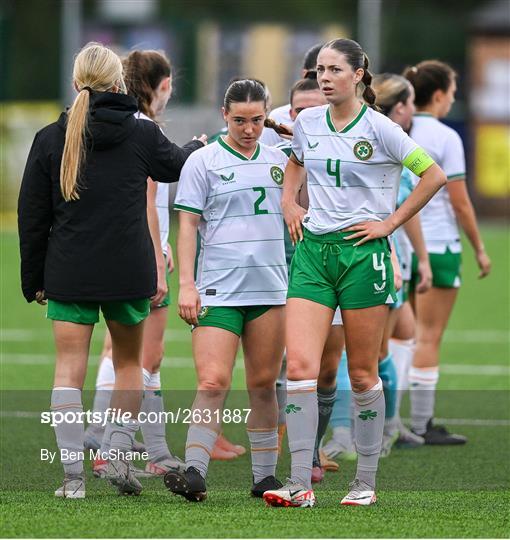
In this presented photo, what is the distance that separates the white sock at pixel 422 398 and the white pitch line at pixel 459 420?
0.63 m

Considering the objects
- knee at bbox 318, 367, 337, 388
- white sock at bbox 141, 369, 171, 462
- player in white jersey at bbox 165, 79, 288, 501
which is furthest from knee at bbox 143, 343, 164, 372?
player in white jersey at bbox 165, 79, 288, 501

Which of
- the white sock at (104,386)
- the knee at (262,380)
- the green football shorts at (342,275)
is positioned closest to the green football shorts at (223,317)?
the knee at (262,380)

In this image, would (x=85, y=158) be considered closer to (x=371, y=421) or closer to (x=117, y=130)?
(x=117, y=130)

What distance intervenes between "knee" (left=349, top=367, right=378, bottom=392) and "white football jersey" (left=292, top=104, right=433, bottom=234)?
2.19 ft

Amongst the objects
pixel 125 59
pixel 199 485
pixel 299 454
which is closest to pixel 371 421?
pixel 299 454

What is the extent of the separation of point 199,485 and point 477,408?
15.0ft

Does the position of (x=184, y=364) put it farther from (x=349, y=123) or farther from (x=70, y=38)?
(x=70, y=38)

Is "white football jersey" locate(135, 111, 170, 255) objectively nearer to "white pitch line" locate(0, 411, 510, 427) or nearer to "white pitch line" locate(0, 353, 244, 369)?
"white pitch line" locate(0, 411, 510, 427)

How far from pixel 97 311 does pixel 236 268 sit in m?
0.69

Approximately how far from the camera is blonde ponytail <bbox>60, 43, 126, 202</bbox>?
21.6ft

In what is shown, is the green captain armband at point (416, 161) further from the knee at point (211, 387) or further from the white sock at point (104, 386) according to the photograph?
the white sock at point (104, 386)

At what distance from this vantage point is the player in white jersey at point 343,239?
6551 millimetres

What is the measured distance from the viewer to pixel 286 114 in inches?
325

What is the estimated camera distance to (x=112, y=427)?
7.13 meters
